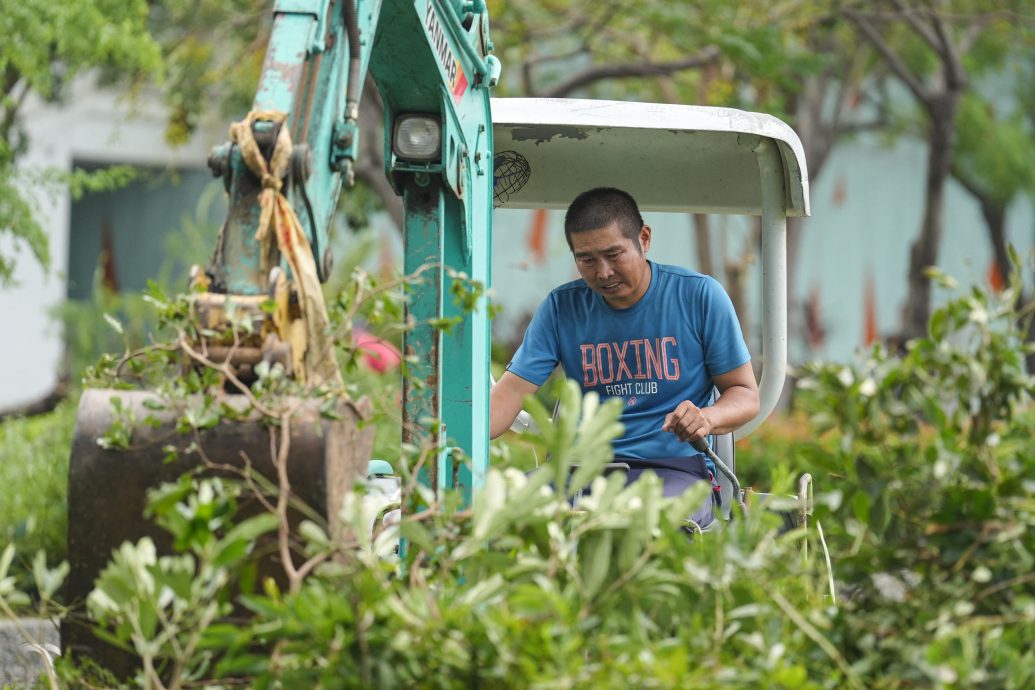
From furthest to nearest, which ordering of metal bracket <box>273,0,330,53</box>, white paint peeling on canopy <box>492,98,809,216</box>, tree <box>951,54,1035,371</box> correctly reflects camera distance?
tree <box>951,54,1035,371</box> < white paint peeling on canopy <box>492,98,809,216</box> < metal bracket <box>273,0,330,53</box>

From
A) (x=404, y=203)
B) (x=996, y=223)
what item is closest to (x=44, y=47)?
(x=404, y=203)

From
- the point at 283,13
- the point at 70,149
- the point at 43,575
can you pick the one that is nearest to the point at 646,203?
the point at 283,13

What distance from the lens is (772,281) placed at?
528 cm

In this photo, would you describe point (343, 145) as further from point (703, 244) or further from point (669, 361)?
point (703, 244)

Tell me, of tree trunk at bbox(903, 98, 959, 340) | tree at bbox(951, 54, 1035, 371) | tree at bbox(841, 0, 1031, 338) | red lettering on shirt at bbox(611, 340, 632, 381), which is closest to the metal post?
red lettering on shirt at bbox(611, 340, 632, 381)

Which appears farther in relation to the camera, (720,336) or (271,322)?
(720,336)

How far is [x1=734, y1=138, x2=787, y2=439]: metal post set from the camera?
512 cm

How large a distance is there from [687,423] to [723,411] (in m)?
0.41

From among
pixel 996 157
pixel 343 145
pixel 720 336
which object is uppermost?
pixel 996 157

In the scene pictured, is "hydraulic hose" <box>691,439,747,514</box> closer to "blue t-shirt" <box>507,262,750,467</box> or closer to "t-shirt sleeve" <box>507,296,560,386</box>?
"blue t-shirt" <box>507,262,750,467</box>

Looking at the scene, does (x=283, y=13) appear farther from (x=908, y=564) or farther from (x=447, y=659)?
(x=908, y=564)

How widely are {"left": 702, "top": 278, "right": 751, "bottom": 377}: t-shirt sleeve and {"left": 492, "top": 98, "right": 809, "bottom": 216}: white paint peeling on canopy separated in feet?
1.70

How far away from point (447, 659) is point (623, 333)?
2.90m

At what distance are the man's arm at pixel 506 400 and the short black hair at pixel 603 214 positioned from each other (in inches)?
21.9
